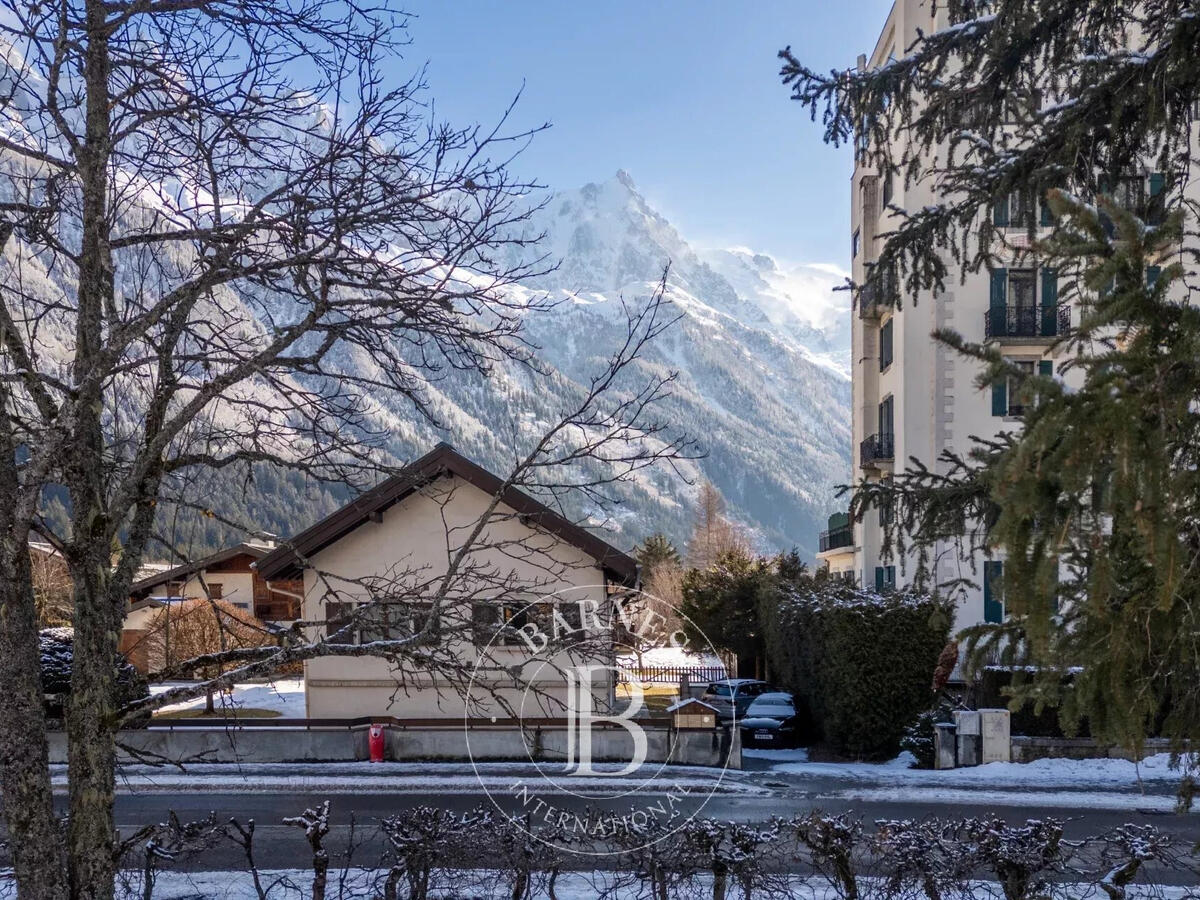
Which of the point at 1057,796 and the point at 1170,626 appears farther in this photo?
the point at 1057,796

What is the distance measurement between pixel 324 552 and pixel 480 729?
5.15 meters

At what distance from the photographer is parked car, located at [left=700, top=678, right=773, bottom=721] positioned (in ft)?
66.4

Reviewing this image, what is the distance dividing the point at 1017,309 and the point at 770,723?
501 inches

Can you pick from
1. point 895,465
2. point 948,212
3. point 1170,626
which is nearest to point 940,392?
point 895,465

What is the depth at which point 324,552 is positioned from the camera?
1933 cm

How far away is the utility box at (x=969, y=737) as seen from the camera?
16.9 meters

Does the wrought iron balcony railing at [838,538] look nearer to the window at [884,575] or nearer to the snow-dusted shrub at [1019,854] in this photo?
the window at [884,575]

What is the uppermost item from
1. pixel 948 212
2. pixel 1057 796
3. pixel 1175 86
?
pixel 1175 86

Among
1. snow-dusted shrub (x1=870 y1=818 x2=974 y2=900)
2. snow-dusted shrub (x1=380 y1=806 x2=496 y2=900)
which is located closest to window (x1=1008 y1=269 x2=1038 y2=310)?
snow-dusted shrub (x1=870 y1=818 x2=974 y2=900)

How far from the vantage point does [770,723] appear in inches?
762

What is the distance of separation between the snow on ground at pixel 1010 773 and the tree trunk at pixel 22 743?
13.8m

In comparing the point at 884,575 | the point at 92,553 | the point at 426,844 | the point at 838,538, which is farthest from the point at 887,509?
the point at 838,538

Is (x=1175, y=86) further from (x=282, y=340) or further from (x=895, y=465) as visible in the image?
(x=895, y=465)

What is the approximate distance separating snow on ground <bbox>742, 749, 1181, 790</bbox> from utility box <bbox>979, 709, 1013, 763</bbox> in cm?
17
